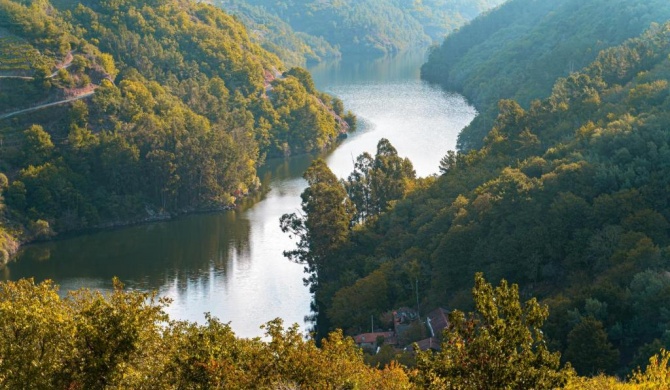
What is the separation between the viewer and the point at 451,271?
56.8 meters

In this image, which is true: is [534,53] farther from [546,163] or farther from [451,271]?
[451,271]

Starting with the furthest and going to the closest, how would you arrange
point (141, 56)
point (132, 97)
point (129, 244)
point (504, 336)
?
point (141, 56), point (132, 97), point (129, 244), point (504, 336)

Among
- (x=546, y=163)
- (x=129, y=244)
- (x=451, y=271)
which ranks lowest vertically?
(x=129, y=244)

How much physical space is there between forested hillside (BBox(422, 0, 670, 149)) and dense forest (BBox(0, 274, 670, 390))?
78014 mm

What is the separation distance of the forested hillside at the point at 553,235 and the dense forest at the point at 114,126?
81.0 ft

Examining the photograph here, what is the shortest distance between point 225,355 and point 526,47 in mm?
125449

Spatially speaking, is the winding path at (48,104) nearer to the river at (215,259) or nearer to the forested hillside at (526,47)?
the river at (215,259)

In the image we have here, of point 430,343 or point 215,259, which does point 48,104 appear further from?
point 430,343

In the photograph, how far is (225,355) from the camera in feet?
93.3

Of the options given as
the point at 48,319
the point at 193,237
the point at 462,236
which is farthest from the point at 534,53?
the point at 48,319

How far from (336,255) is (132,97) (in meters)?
45.8

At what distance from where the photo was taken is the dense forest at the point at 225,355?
1958cm

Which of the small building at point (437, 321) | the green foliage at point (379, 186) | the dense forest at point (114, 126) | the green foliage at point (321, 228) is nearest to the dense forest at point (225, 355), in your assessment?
the small building at point (437, 321)

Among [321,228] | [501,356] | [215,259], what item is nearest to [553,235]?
[321,228]
